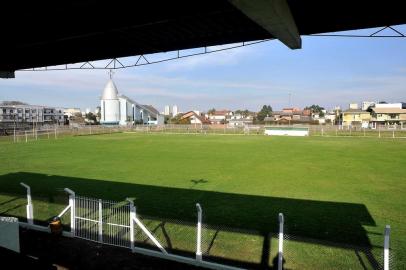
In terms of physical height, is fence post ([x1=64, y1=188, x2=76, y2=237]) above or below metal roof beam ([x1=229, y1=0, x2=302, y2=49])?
below

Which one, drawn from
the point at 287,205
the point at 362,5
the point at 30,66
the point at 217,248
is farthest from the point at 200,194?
the point at 30,66

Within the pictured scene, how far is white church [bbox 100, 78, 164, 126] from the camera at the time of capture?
382 ft

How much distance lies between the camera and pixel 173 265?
850 cm

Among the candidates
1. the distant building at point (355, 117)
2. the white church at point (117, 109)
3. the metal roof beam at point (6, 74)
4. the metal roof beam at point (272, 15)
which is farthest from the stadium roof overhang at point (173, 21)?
the distant building at point (355, 117)

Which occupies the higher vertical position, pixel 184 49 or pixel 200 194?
pixel 184 49

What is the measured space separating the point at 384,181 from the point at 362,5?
1345 centimetres

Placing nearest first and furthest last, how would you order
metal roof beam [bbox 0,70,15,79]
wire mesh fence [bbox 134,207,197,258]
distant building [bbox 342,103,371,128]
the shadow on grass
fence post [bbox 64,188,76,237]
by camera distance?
wire mesh fence [bbox 134,207,197,258] < fence post [bbox 64,188,76,237] < the shadow on grass < metal roof beam [bbox 0,70,15,79] < distant building [bbox 342,103,371,128]

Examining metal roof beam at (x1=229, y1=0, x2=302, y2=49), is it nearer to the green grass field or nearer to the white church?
the green grass field

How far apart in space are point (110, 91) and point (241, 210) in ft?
362

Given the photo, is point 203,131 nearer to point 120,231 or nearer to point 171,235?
point 171,235

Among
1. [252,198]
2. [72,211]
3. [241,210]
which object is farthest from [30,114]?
[241,210]

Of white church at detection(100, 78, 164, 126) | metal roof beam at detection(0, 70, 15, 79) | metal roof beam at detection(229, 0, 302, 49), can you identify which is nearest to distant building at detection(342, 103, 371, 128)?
white church at detection(100, 78, 164, 126)

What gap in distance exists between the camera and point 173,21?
989cm

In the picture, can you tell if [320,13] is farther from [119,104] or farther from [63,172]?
[119,104]
